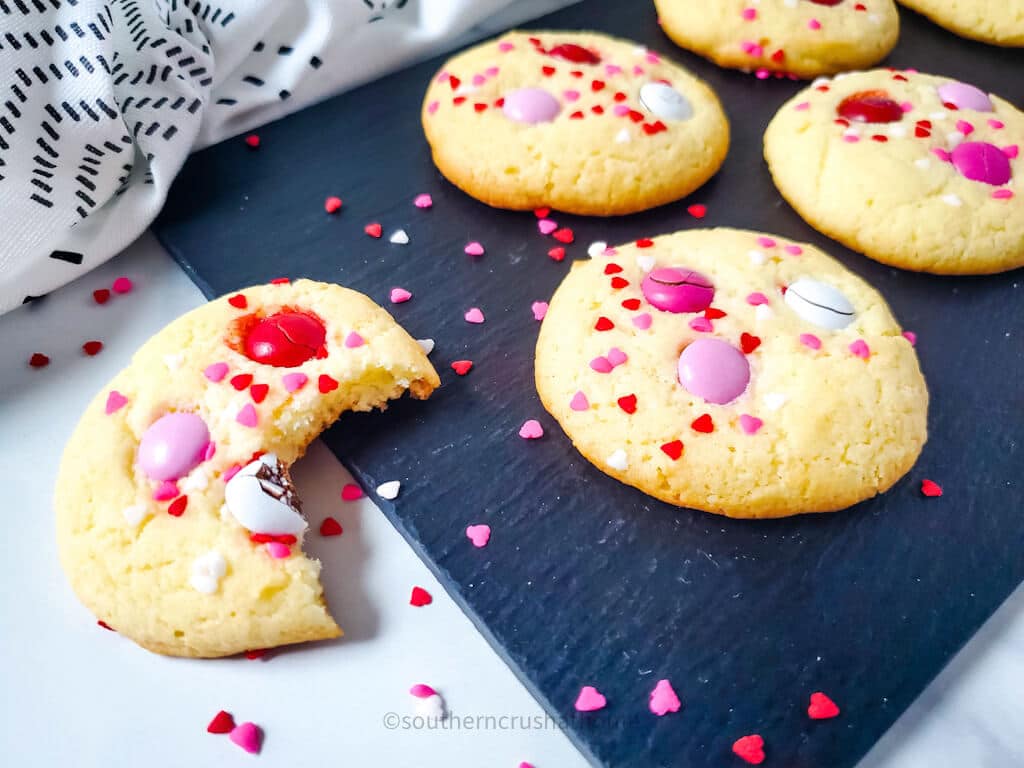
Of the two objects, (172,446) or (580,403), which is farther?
(580,403)

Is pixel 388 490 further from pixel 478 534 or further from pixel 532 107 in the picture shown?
pixel 532 107

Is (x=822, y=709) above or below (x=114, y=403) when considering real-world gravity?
below

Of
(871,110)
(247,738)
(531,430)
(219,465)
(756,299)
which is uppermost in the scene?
(871,110)

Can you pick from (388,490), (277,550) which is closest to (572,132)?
(388,490)

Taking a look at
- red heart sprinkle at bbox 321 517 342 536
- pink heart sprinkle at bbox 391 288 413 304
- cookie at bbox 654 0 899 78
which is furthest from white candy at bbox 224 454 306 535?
cookie at bbox 654 0 899 78

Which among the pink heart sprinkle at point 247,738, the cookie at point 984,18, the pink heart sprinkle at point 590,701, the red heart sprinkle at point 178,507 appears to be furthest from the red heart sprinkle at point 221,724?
the cookie at point 984,18

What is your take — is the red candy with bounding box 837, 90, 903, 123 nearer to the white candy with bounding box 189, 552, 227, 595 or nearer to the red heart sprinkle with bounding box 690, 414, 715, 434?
the red heart sprinkle with bounding box 690, 414, 715, 434

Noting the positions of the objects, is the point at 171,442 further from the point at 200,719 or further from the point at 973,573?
the point at 973,573

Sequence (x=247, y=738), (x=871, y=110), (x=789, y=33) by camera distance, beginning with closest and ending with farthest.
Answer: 1. (x=247, y=738)
2. (x=871, y=110)
3. (x=789, y=33)
